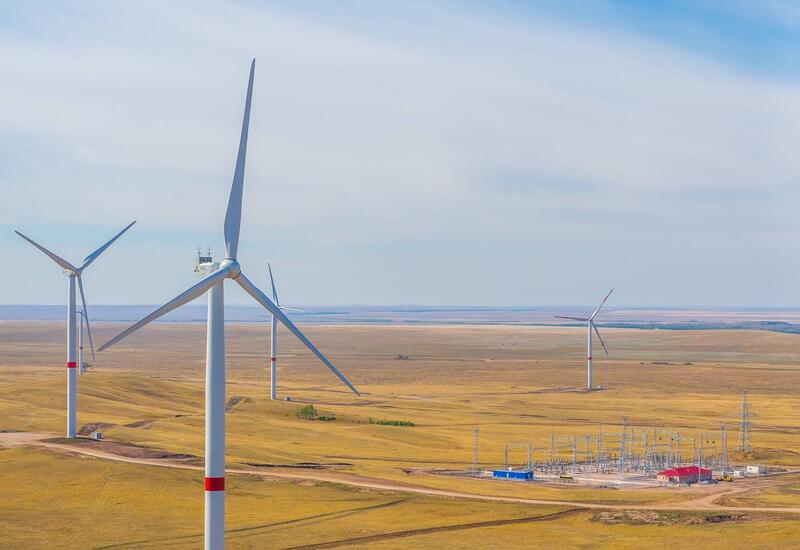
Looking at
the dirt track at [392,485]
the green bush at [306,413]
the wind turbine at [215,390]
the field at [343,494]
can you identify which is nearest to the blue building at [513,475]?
the field at [343,494]

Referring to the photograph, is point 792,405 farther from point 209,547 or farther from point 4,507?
point 209,547

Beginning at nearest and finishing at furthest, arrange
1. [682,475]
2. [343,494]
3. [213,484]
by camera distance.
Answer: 1. [213,484]
2. [343,494]
3. [682,475]

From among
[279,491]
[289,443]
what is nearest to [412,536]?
[279,491]

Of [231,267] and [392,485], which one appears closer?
[231,267]

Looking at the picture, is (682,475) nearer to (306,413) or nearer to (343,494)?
(343,494)

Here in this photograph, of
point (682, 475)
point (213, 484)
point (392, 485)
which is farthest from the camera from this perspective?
point (682, 475)

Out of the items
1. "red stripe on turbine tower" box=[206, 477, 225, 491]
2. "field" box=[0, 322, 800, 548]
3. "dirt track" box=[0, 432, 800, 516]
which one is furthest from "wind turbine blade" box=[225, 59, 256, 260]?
"dirt track" box=[0, 432, 800, 516]

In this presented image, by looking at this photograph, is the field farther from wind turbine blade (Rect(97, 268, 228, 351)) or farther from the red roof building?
wind turbine blade (Rect(97, 268, 228, 351))

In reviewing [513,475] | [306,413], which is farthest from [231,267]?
[306,413]
